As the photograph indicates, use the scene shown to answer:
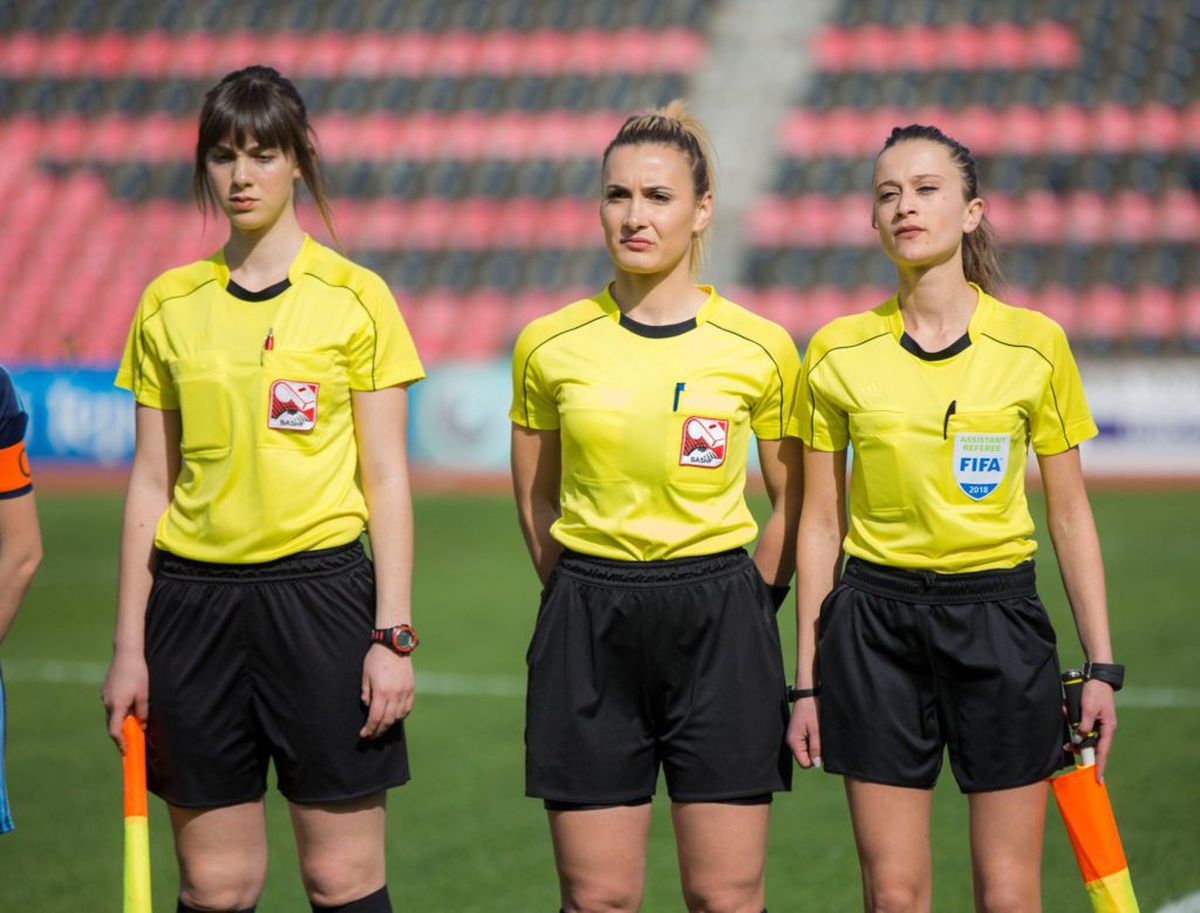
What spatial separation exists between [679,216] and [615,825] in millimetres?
1195

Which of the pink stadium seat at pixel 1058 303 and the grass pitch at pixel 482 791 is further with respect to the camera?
the pink stadium seat at pixel 1058 303

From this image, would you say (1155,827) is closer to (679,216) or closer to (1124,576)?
(679,216)

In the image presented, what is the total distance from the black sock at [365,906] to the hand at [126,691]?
0.51 metres

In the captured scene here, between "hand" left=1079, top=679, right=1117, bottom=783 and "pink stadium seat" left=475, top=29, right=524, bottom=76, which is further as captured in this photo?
"pink stadium seat" left=475, top=29, right=524, bottom=76

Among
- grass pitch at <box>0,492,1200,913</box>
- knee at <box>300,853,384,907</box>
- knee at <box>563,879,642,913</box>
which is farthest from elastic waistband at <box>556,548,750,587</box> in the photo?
grass pitch at <box>0,492,1200,913</box>

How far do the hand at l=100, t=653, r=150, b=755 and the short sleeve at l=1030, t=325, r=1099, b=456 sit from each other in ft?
5.93

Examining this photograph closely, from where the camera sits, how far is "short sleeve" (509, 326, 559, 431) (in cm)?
315

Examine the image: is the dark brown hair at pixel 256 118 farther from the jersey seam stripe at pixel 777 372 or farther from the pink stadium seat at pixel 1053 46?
the pink stadium seat at pixel 1053 46

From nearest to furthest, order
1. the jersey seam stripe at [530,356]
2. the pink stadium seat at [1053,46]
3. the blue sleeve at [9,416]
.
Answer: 1. the blue sleeve at [9,416]
2. the jersey seam stripe at [530,356]
3. the pink stadium seat at [1053,46]

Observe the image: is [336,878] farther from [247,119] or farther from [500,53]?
[500,53]

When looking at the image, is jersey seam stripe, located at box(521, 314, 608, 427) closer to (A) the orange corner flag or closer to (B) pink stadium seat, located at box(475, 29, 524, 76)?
(A) the orange corner flag

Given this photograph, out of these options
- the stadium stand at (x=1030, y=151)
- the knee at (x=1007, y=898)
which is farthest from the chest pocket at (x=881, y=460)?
the stadium stand at (x=1030, y=151)

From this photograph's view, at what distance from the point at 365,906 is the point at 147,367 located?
1147mm

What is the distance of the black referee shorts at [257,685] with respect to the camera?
119 inches
